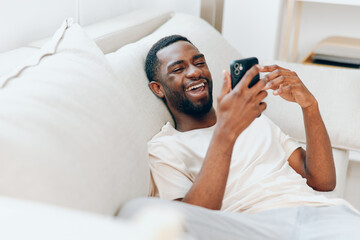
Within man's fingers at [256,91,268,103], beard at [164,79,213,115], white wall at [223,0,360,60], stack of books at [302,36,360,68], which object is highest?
man's fingers at [256,91,268,103]

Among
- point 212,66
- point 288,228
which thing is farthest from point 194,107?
point 288,228

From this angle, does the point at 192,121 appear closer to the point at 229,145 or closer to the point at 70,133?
the point at 229,145

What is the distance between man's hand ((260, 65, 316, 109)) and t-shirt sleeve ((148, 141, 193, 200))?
0.97 ft

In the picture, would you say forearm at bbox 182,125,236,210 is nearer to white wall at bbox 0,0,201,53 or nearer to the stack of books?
white wall at bbox 0,0,201,53

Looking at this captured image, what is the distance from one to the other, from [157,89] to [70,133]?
631 mm

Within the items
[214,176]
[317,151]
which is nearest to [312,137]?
[317,151]

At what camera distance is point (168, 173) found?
3.92 feet

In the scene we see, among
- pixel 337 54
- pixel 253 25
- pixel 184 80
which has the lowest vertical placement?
pixel 337 54

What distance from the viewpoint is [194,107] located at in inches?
55.6

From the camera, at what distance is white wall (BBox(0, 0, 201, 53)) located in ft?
4.77

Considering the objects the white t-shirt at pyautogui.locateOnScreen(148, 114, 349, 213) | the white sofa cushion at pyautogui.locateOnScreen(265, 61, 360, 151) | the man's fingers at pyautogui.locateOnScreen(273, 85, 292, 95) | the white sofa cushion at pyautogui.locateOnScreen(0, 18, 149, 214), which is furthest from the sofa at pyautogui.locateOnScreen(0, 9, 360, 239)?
the man's fingers at pyautogui.locateOnScreen(273, 85, 292, 95)

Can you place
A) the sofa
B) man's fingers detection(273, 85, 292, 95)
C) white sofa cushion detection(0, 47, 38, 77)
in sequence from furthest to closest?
man's fingers detection(273, 85, 292, 95)
white sofa cushion detection(0, 47, 38, 77)
the sofa

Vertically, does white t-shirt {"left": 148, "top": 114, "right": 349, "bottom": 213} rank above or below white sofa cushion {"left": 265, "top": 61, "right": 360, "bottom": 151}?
above

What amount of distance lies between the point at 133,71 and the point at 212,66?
38cm
